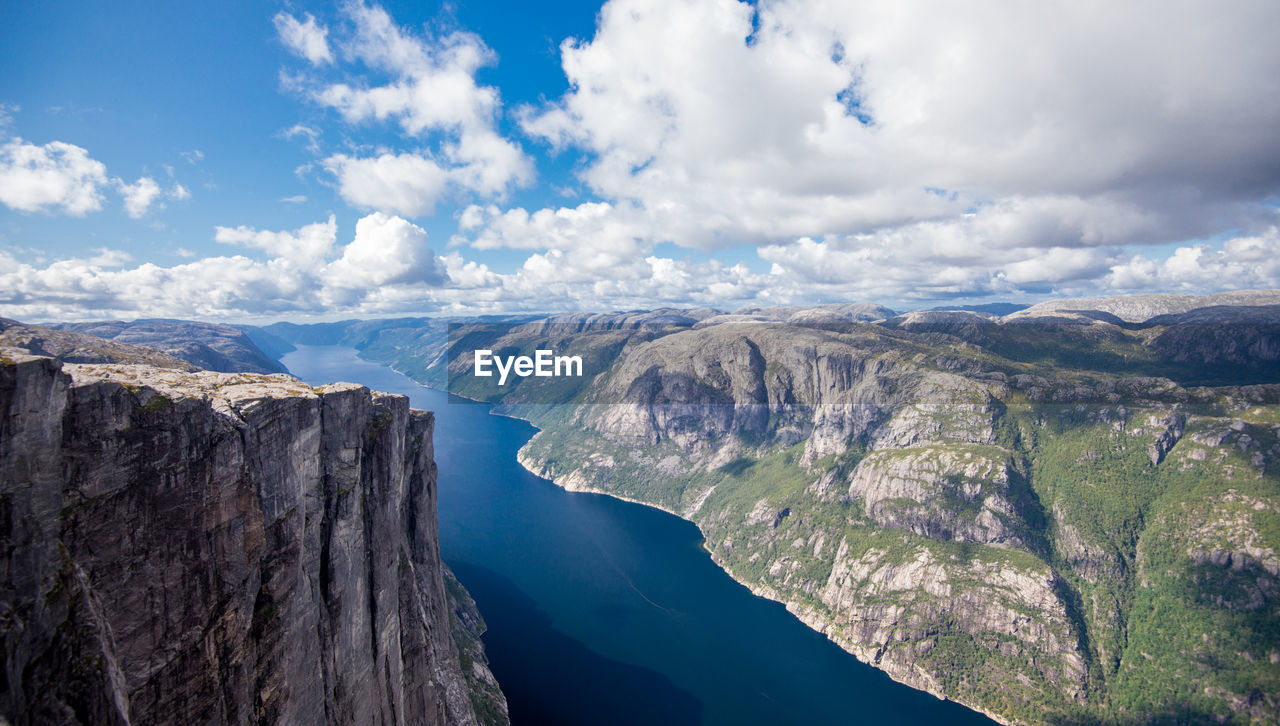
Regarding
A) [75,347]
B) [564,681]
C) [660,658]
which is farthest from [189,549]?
[75,347]

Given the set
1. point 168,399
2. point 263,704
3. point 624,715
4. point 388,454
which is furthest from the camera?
point 624,715

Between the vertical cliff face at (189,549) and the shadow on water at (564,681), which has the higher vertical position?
the vertical cliff face at (189,549)

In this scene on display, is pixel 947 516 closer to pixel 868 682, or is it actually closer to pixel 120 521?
pixel 868 682

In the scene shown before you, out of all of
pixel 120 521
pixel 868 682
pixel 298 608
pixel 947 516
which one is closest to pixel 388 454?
pixel 298 608

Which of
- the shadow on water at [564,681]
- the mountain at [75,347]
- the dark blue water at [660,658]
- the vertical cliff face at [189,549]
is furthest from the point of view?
the mountain at [75,347]

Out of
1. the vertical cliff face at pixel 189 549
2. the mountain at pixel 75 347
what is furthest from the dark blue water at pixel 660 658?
the mountain at pixel 75 347

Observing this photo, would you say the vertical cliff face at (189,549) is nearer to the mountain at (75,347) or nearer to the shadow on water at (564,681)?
the shadow on water at (564,681)

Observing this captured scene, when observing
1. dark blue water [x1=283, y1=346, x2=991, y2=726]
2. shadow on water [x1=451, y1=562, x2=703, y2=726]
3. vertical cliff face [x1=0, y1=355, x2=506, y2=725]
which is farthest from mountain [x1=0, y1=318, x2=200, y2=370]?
vertical cliff face [x1=0, y1=355, x2=506, y2=725]

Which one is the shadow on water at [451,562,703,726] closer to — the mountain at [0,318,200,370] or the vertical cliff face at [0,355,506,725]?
the vertical cliff face at [0,355,506,725]
